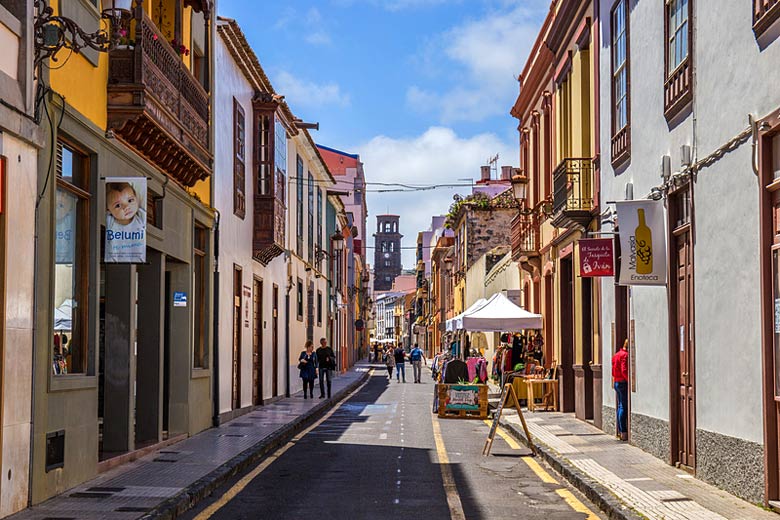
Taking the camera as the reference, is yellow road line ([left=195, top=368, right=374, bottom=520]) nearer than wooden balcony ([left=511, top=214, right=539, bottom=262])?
Yes

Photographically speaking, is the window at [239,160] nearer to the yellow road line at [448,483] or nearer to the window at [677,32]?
the yellow road line at [448,483]

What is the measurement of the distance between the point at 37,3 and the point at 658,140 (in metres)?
7.95

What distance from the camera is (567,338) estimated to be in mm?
24109

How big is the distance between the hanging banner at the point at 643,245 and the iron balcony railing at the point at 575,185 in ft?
18.0

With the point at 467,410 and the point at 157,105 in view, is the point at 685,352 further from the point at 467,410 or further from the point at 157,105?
the point at 467,410

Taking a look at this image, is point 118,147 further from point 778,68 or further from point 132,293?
point 778,68

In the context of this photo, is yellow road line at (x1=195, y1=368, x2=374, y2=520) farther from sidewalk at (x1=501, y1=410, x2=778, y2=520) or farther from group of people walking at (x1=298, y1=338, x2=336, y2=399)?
group of people walking at (x1=298, y1=338, x2=336, y2=399)

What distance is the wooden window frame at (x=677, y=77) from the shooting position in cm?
1263

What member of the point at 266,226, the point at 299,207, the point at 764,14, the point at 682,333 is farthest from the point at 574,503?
the point at 299,207

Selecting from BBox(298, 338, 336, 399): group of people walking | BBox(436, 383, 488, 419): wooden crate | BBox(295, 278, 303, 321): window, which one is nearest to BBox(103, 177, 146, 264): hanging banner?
BBox(436, 383, 488, 419): wooden crate

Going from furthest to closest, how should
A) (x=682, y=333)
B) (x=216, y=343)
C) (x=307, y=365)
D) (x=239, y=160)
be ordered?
(x=307, y=365) → (x=239, y=160) → (x=216, y=343) → (x=682, y=333)

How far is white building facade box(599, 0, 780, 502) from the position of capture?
10.1 metres

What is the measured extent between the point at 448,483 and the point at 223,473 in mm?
2643

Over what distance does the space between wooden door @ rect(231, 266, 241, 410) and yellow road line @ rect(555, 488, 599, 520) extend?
12136mm
